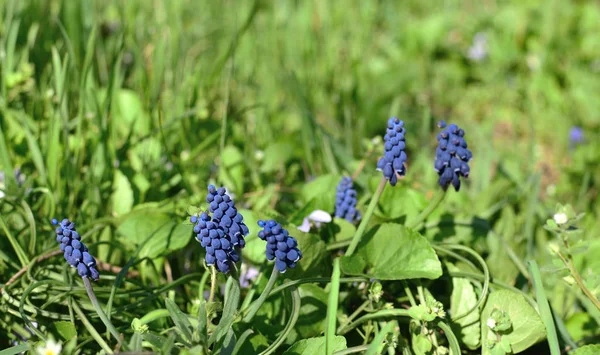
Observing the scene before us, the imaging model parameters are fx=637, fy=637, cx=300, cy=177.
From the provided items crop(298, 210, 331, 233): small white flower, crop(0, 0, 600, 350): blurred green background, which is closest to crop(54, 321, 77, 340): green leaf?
crop(0, 0, 600, 350): blurred green background

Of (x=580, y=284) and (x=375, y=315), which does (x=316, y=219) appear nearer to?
(x=375, y=315)

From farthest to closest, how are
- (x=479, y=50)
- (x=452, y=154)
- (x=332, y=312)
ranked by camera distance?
1. (x=479, y=50)
2. (x=452, y=154)
3. (x=332, y=312)

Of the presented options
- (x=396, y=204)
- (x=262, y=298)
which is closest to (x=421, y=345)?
(x=262, y=298)

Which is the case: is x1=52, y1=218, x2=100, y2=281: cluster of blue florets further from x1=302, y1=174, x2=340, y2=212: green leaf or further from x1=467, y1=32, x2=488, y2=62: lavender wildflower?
x1=467, y1=32, x2=488, y2=62: lavender wildflower

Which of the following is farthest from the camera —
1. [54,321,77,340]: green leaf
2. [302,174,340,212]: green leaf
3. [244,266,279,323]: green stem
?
[302,174,340,212]: green leaf

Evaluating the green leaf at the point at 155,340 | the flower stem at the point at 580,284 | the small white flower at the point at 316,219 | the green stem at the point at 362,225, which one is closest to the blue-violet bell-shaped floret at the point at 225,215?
the green leaf at the point at 155,340

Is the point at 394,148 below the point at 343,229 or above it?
above
